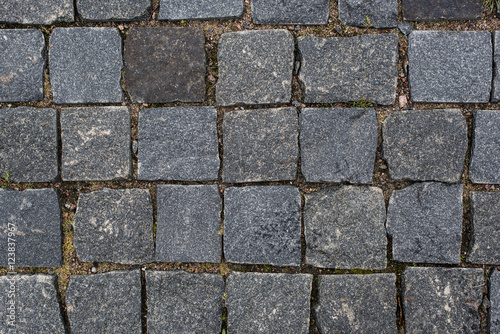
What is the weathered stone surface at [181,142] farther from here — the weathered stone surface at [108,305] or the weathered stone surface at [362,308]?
the weathered stone surface at [362,308]

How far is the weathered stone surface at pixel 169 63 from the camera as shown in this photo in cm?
218

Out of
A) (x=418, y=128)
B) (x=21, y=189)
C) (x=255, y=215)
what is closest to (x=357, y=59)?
(x=418, y=128)

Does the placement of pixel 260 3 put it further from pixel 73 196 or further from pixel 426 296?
pixel 426 296

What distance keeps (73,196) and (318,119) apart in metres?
1.83

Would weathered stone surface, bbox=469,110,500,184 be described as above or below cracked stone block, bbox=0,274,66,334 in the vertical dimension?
above

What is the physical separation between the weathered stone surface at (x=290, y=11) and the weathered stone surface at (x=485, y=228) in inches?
64.8

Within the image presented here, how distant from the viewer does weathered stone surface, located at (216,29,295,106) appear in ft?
7.09

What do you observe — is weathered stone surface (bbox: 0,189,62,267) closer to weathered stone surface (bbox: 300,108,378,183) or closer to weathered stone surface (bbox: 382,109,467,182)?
weathered stone surface (bbox: 300,108,378,183)

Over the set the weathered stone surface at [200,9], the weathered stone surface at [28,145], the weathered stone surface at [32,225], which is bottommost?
the weathered stone surface at [32,225]

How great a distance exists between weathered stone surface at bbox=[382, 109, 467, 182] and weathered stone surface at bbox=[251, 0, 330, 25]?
922mm

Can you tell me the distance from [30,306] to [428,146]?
298 cm

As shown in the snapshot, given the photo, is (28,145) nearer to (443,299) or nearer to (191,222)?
(191,222)

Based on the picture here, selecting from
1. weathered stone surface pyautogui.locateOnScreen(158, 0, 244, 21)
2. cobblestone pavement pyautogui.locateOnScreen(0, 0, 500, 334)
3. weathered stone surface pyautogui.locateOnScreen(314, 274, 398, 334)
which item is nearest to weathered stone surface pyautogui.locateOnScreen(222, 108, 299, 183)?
cobblestone pavement pyautogui.locateOnScreen(0, 0, 500, 334)

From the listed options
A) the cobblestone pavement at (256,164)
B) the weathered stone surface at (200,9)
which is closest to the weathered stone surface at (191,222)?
the cobblestone pavement at (256,164)
